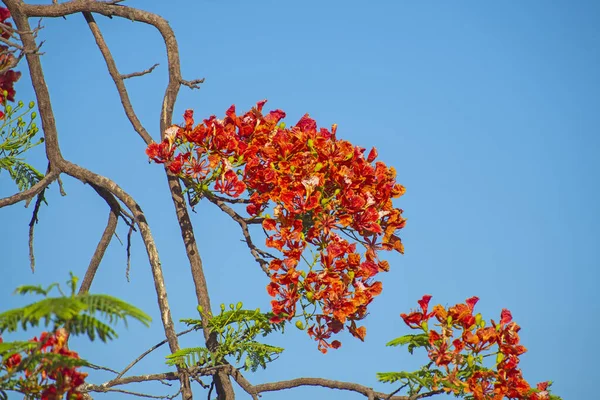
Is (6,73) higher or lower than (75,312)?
higher

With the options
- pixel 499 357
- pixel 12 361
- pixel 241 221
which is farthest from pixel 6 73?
pixel 499 357

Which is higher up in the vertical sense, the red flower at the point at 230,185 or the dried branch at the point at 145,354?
the red flower at the point at 230,185

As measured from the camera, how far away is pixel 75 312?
8.52 ft

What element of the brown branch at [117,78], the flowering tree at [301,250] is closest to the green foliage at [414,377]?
the flowering tree at [301,250]

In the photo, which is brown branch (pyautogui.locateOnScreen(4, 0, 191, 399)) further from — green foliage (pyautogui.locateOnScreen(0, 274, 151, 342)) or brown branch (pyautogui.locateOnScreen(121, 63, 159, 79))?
green foliage (pyautogui.locateOnScreen(0, 274, 151, 342))

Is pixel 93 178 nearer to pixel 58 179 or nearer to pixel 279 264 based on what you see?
pixel 58 179

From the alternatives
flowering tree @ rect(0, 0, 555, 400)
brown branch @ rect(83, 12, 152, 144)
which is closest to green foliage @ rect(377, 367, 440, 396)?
flowering tree @ rect(0, 0, 555, 400)

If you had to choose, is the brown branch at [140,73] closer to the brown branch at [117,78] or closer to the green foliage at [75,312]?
the brown branch at [117,78]

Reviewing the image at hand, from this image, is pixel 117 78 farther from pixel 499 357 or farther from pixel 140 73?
pixel 499 357

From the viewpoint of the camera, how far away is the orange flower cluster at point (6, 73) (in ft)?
16.5

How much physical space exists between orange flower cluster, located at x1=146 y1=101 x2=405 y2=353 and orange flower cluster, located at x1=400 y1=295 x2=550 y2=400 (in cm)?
37

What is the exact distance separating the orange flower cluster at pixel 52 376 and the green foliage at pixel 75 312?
0.20 meters

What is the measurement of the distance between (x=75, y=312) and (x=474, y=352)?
73.4 inches

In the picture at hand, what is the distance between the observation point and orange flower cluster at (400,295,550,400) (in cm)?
364
